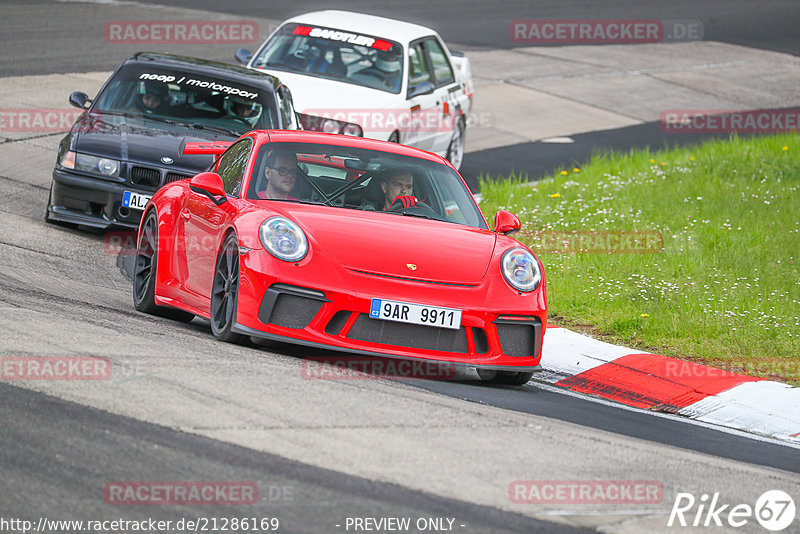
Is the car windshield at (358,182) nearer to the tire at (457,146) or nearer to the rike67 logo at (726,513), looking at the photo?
the rike67 logo at (726,513)

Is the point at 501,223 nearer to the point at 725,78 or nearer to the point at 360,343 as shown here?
the point at 360,343

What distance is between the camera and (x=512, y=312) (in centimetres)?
705

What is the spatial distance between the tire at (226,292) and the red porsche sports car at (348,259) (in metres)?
0.01

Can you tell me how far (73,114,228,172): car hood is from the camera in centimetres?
1072

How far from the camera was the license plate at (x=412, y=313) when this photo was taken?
6.73 meters

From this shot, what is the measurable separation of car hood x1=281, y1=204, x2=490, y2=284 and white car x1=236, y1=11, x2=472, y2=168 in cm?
580

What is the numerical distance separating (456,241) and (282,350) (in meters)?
1.21

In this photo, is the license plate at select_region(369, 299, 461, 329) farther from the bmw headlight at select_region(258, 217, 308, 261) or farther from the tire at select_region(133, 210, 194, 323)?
the tire at select_region(133, 210, 194, 323)

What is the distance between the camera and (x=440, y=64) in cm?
1556

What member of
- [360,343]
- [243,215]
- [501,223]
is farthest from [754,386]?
[243,215]

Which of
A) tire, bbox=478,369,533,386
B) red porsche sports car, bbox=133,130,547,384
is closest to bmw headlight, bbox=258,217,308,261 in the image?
red porsche sports car, bbox=133,130,547,384
